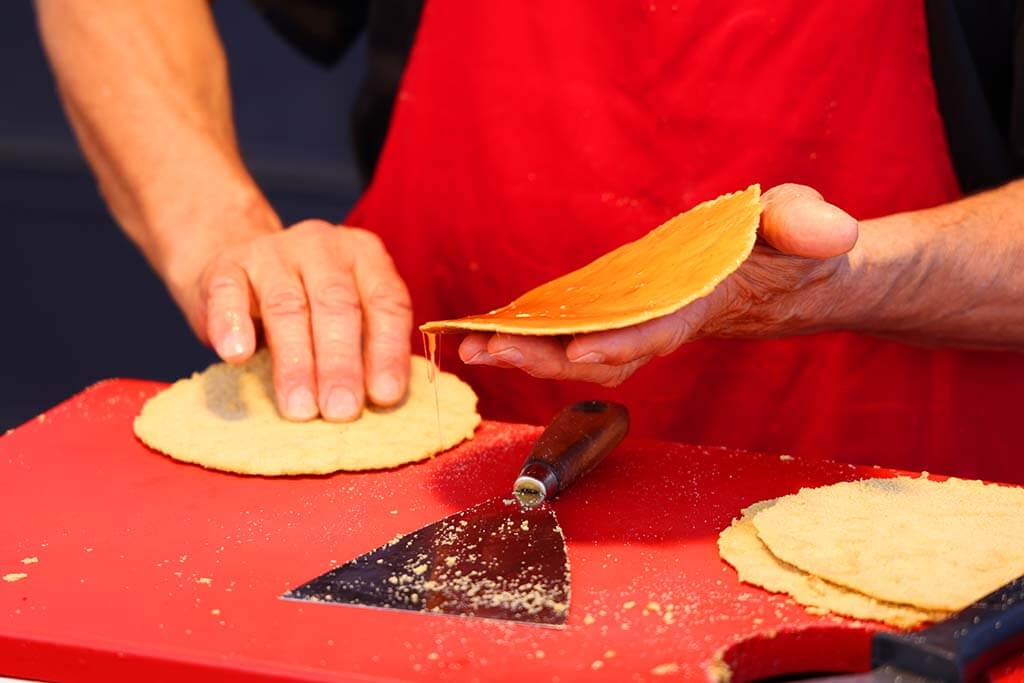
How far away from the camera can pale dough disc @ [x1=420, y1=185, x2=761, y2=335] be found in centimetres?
131

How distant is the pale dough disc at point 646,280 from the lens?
131 centimetres

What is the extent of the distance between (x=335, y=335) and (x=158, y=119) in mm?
688

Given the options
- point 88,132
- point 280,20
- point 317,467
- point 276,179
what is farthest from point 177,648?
point 276,179

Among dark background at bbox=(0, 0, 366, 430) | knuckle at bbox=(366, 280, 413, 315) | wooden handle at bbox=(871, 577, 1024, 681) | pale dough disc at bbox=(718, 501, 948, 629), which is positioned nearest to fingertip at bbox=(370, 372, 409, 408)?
knuckle at bbox=(366, 280, 413, 315)

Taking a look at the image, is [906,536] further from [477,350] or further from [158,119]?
[158,119]

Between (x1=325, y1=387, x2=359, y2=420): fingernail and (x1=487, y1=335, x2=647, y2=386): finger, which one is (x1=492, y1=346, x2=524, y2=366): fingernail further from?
(x1=325, y1=387, x2=359, y2=420): fingernail

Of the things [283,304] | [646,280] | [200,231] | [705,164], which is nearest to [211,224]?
[200,231]

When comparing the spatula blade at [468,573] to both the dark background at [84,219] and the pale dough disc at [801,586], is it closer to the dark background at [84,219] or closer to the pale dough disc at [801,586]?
the pale dough disc at [801,586]

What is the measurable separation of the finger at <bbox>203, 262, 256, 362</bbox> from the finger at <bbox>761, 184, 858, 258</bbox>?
0.75m

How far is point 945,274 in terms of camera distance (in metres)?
1.71

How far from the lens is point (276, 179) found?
385 centimetres

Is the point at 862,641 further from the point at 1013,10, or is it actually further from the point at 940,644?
the point at 1013,10

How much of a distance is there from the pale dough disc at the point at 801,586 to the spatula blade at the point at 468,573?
0.62 feet

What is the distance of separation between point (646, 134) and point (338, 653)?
1.05 metres
